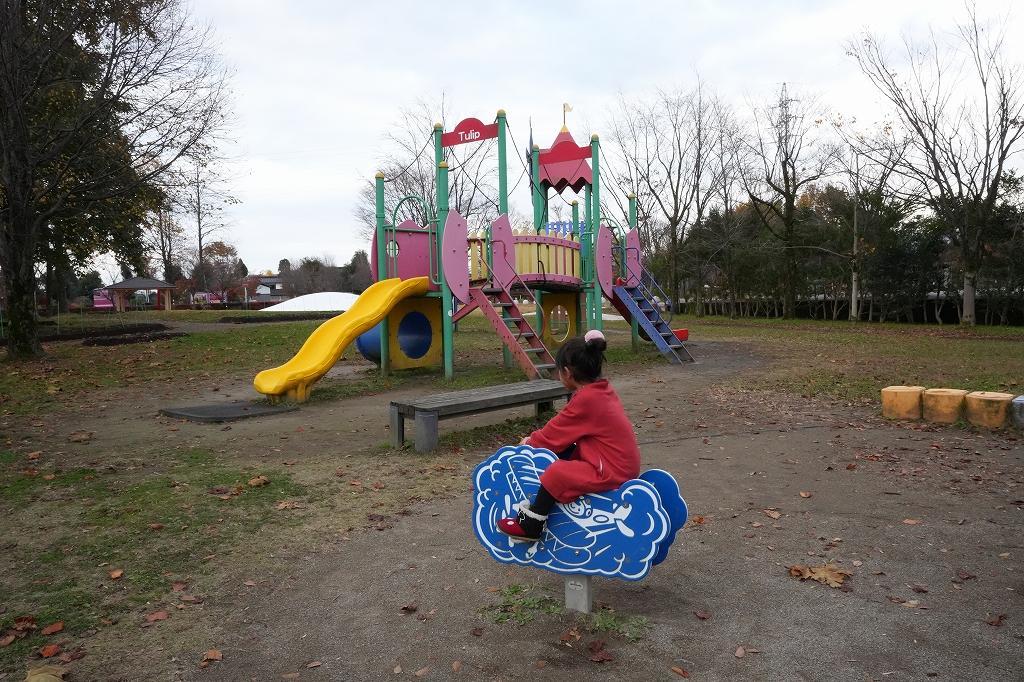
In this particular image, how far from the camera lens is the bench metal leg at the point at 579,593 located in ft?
11.3

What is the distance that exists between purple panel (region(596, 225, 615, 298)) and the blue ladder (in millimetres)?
416

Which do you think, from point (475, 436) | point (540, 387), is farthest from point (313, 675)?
point (540, 387)

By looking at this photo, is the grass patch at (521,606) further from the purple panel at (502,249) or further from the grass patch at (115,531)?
the purple panel at (502,249)

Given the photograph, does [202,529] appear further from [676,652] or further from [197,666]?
[676,652]

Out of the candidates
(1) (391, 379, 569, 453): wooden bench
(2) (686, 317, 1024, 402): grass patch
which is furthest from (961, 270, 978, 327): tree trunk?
(1) (391, 379, 569, 453): wooden bench

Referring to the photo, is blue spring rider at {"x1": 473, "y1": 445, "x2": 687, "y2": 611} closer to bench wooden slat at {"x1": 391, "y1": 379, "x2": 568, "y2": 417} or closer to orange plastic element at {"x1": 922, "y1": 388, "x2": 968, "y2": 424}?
bench wooden slat at {"x1": 391, "y1": 379, "x2": 568, "y2": 417}

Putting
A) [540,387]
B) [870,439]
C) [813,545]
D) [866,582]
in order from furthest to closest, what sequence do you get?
[540,387] → [870,439] → [813,545] → [866,582]

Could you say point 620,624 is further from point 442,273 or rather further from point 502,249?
point 502,249

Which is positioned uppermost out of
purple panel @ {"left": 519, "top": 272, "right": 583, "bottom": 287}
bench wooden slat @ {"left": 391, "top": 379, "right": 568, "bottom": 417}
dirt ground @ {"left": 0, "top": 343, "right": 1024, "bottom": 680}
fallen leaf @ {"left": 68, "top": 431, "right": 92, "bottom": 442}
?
purple panel @ {"left": 519, "top": 272, "right": 583, "bottom": 287}

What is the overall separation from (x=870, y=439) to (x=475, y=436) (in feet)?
13.4

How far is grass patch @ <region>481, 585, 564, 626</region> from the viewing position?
11.4ft

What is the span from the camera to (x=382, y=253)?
42.6 feet

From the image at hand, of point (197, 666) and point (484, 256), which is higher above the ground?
point (484, 256)

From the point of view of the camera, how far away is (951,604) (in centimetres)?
352
